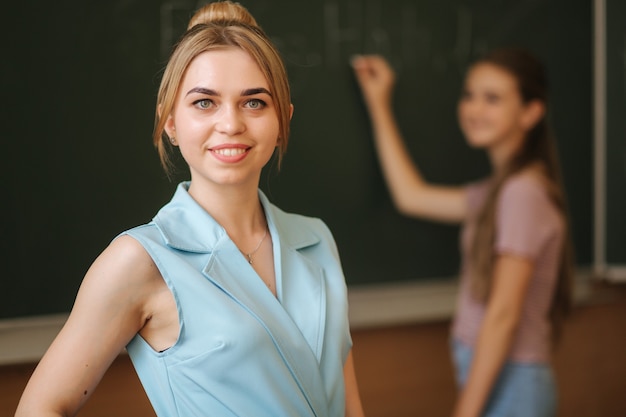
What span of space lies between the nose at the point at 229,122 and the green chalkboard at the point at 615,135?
2.34m

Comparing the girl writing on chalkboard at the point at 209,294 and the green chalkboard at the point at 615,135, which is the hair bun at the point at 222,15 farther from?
the green chalkboard at the point at 615,135

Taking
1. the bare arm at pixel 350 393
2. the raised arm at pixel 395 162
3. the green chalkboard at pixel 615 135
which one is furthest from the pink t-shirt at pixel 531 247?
the bare arm at pixel 350 393

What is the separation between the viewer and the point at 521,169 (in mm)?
2412

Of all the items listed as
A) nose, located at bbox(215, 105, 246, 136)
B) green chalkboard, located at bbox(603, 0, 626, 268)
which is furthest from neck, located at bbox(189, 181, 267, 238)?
green chalkboard, located at bbox(603, 0, 626, 268)

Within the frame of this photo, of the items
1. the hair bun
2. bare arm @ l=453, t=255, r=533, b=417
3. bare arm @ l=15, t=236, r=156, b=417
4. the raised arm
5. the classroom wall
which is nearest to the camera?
bare arm @ l=15, t=236, r=156, b=417

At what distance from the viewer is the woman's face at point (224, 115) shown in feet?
3.44

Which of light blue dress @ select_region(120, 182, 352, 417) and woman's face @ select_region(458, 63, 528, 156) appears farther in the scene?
woman's face @ select_region(458, 63, 528, 156)

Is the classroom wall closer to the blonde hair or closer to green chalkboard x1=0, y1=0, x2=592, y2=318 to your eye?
green chalkboard x1=0, y1=0, x2=592, y2=318

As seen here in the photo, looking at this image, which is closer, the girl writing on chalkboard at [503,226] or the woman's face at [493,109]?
the girl writing on chalkboard at [503,226]

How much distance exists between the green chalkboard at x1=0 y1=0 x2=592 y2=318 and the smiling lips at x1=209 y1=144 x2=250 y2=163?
31 cm

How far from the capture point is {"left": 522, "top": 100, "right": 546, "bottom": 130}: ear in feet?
8.22

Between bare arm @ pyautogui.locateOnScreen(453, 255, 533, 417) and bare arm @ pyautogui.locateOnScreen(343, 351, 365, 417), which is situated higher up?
bare arm @ pyautogui.locateOnScreen(343, 351, 365, 417)

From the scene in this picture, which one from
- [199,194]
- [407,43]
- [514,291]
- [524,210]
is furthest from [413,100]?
[199,194]

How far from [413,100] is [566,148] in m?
→ 0.74
